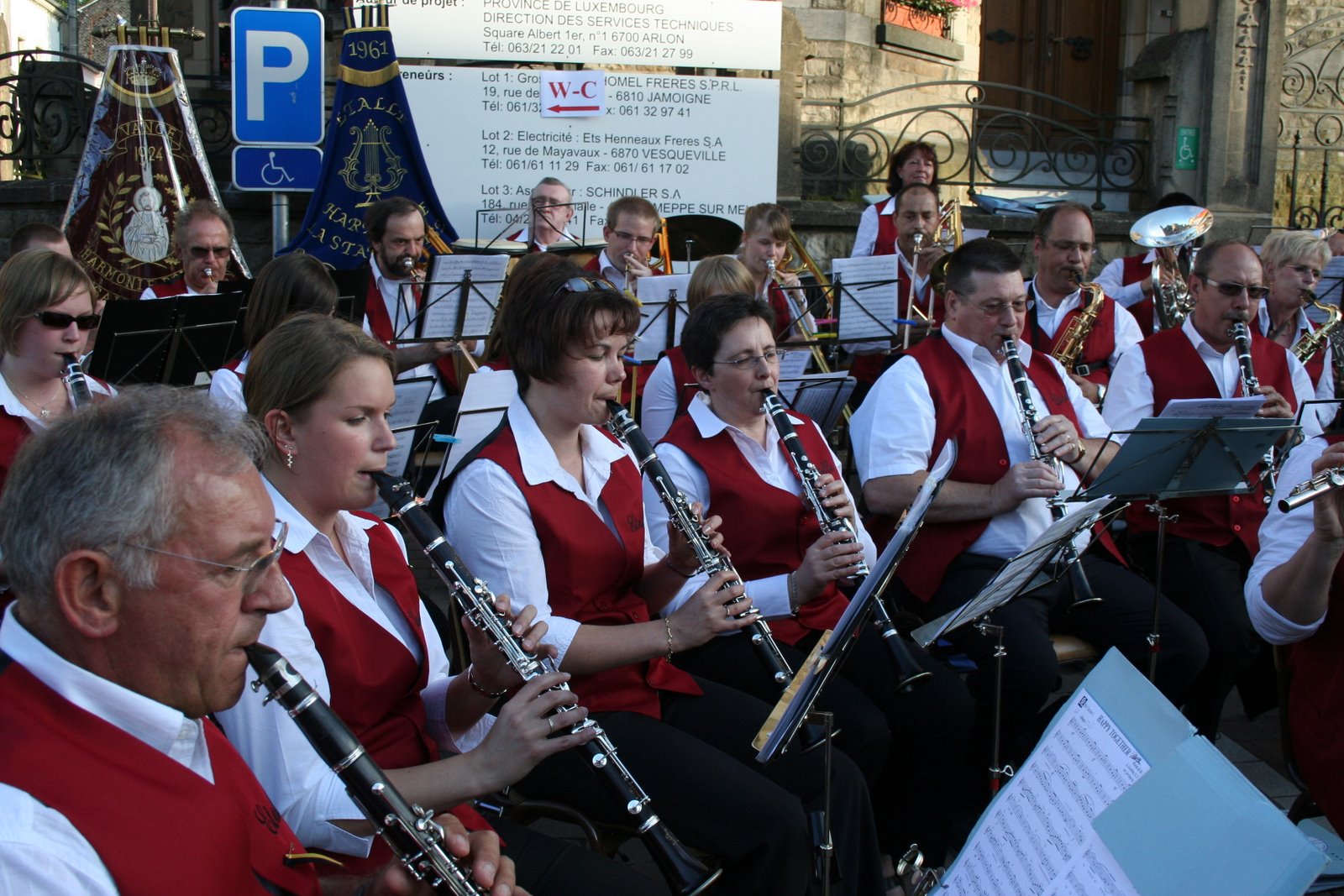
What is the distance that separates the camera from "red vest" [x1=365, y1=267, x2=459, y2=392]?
20.0 feet

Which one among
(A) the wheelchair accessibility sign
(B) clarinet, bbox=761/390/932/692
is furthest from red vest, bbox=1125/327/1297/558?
(A) the wheelchair accessibility sign

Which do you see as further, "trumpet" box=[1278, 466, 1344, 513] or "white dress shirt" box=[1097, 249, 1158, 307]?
"white dress shirt" box=[1097, 249, 1158, 307]

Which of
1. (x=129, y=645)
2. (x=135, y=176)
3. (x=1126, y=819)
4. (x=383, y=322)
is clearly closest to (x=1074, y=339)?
(x=383, y=322)

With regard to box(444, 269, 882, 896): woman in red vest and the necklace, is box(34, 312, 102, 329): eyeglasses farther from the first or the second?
box(444, 269, 882, 896): woman in red vest

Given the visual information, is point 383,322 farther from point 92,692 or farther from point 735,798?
point 92,692

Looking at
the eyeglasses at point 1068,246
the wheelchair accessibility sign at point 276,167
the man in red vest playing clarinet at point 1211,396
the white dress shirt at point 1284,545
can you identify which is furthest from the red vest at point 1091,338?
the wheelchair accessibility sign at point 276,167

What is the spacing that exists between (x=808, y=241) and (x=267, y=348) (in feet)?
27.4

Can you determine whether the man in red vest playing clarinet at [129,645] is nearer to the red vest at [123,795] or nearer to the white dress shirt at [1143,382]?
the red vest at [123,795]

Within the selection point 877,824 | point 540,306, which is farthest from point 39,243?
point 877,824

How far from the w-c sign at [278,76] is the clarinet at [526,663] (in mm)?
6475

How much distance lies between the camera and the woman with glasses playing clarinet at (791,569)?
327cm

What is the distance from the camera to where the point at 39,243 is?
6.04 m

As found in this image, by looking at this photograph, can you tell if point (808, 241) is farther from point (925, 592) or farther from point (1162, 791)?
point (1162, 791)

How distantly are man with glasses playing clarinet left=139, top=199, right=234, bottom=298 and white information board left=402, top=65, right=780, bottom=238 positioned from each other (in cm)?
328
